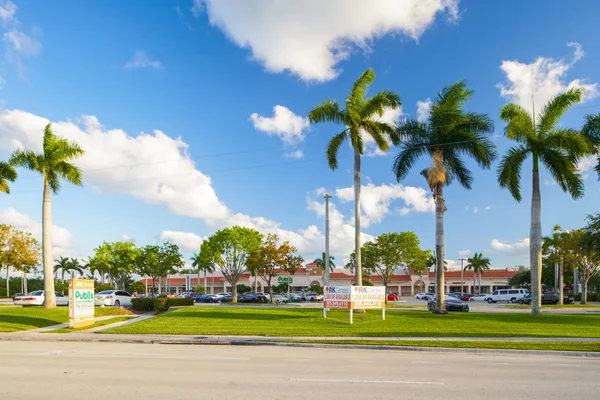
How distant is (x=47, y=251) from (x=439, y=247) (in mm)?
23680

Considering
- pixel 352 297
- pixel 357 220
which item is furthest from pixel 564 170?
pixel 352 297

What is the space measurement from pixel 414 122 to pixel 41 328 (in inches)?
929

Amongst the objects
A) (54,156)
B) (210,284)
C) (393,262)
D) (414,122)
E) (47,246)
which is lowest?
(210,284)

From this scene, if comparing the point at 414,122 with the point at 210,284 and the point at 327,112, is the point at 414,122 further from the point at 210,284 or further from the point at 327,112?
the point at 210,284

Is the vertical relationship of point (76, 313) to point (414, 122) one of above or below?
below

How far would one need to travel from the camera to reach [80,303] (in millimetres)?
22156

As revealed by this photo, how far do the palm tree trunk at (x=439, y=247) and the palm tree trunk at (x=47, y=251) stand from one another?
23.2m

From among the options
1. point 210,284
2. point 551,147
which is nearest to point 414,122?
point 551,147

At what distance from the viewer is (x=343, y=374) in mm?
10398

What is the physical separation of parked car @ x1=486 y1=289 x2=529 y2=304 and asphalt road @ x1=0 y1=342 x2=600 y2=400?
163ft

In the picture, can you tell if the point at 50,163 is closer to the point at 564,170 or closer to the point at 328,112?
the point at 328,112

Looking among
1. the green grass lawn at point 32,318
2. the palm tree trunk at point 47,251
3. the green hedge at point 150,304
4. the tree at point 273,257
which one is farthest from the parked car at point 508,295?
the palm tree trunk at point 47,251

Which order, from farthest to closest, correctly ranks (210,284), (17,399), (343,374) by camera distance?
1. (210,284)
2. (343,374)
3. (17,399)

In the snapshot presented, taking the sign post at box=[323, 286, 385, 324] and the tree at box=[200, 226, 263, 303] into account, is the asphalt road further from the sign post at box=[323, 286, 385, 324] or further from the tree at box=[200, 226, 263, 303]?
the tree at box=[200, 226, 263, 303]
